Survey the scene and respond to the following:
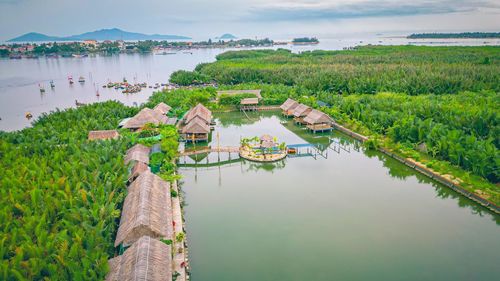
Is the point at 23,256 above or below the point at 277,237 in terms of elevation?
above

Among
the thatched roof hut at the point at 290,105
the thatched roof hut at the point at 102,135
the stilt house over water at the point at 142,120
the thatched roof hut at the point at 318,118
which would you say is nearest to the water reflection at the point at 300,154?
the thatched roof hut at the point at 318,118

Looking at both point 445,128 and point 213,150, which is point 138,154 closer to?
point 213,150

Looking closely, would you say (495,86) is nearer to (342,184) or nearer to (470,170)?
(470,170)

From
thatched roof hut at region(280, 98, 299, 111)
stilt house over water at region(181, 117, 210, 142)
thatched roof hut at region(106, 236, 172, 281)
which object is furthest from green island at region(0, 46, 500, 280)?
thatched roof hut at region(280, 98, 299, 111)

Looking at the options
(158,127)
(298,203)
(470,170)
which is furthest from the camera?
(158,127)

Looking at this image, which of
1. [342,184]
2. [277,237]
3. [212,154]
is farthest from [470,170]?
[212,154]

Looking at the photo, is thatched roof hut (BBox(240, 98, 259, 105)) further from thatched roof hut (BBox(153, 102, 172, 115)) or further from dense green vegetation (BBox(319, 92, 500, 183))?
dense green vegetation (BBox(319, 92, 500, 183))

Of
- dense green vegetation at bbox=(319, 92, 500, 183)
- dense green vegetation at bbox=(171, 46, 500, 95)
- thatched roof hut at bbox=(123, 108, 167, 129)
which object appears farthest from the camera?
dense green vegetation at bbox=(171, 46, 500, 95)
